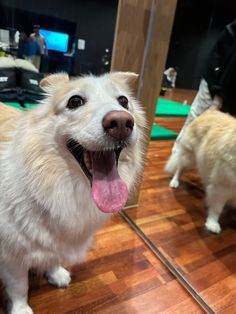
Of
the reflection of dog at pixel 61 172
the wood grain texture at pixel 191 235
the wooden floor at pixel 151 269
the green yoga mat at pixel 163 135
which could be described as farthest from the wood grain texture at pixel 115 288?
the green yoga mat at pixel 163 135

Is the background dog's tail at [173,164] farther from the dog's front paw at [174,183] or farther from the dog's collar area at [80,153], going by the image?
the dog's collar area at [80,153]

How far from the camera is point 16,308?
1020 mm

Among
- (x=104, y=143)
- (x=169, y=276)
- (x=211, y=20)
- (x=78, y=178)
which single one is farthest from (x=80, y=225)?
(x=211, y=20)

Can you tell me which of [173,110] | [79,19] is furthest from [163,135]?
[79,19]

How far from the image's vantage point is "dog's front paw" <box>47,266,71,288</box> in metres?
1.19

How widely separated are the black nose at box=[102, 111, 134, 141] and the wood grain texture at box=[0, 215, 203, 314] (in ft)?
2.77

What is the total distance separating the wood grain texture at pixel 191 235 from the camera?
1.35 m

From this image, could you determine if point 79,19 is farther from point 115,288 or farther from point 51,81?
point 115,288

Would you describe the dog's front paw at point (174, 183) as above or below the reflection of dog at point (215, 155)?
below

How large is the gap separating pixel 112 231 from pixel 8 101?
73.4 inches

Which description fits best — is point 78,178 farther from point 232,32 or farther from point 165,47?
point 232,32

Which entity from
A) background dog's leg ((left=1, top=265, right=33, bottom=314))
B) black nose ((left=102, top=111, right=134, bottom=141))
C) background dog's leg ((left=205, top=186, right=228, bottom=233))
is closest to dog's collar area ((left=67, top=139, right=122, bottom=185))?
black nose ((left=102, top=111, right=134, bottom=141))

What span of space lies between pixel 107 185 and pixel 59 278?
67cm

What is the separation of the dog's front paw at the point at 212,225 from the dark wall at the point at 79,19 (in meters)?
2.79
